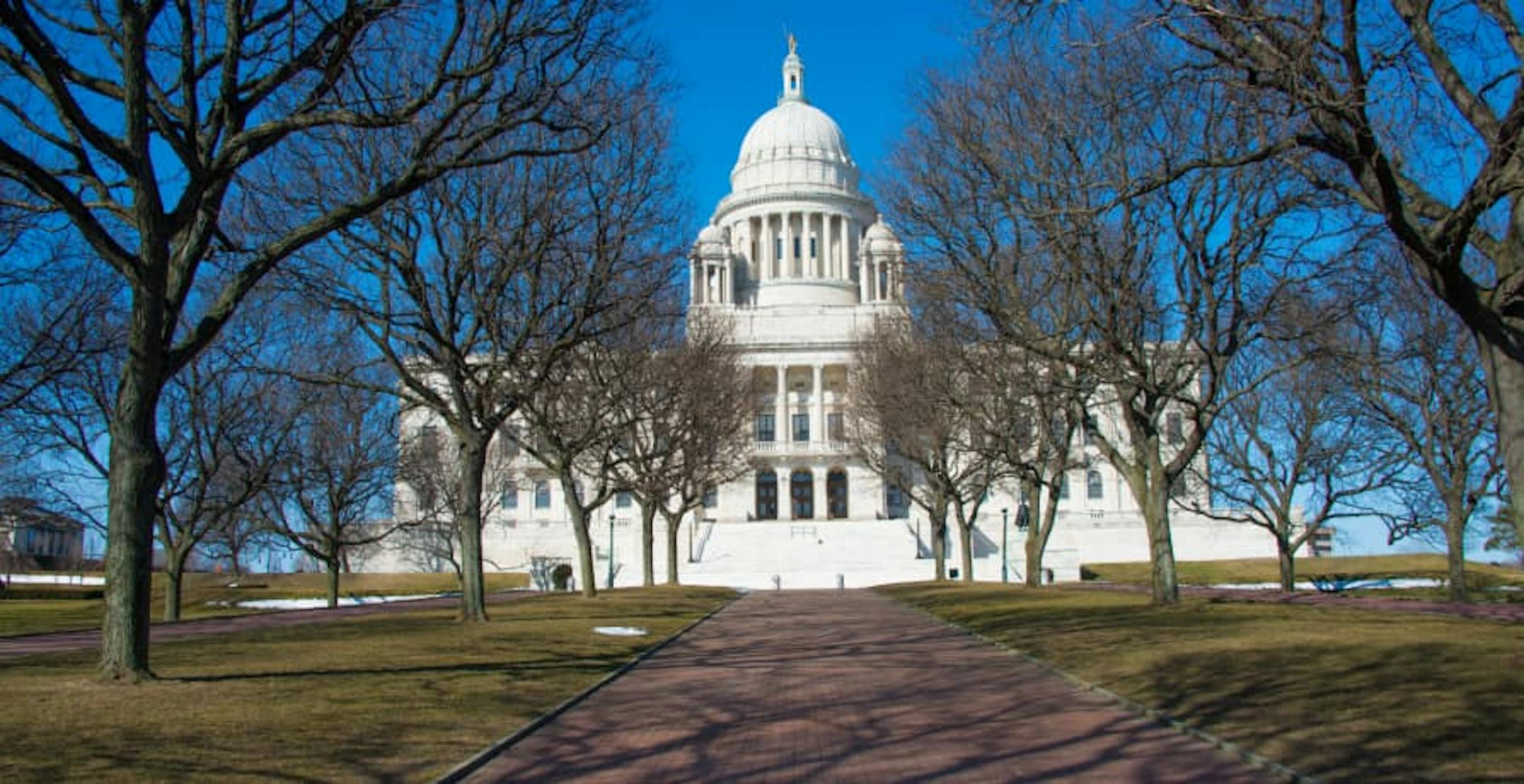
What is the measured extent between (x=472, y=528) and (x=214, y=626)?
870 centimetres

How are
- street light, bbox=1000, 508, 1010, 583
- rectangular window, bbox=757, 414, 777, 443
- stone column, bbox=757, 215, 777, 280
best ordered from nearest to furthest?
street light, bbox=1000, 508, 1010, 583
rectangular window, bbox=757, 414, 777, 443
stone column, bbox=757, 215, 777, 280

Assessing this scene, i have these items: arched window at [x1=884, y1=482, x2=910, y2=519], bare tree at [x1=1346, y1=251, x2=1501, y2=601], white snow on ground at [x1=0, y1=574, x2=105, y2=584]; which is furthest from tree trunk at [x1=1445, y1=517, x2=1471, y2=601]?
white snow on ground at [x1=0, y1=574, x2=105, y2=584]

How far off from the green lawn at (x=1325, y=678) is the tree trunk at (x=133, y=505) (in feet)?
36.5

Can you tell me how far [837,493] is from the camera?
95.4m

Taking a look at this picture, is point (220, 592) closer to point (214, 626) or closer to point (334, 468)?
point (334, 468)

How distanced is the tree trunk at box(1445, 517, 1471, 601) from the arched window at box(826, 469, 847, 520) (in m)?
62.3

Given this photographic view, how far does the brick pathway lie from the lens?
985cm

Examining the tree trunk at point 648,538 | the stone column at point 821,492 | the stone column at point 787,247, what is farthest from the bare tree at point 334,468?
the stone column at point 787,247

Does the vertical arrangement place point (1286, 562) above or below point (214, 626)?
above

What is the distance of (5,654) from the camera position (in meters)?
19.2

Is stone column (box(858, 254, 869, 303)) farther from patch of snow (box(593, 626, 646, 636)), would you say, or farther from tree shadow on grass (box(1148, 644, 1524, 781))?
Answer: tree shadow on grass (box(1148, 644, 1524, 781))

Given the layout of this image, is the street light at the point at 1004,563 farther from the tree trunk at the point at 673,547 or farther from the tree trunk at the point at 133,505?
the tree trunk at the point at 133,505

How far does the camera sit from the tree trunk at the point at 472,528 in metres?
25.4

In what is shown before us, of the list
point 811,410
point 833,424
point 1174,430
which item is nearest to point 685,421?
point 1174,430
